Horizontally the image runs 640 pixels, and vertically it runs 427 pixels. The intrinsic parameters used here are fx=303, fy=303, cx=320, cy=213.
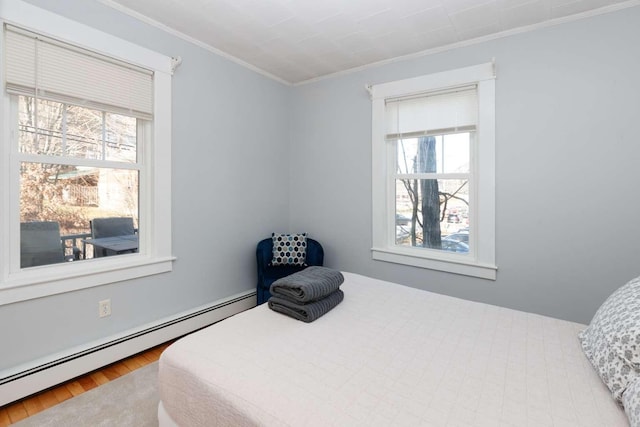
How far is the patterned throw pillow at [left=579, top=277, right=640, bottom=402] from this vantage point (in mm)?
982

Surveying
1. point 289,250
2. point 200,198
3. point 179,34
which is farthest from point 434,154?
point 179,34

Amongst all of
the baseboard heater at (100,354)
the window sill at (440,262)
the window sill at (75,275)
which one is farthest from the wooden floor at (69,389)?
the window sill at (440,262)

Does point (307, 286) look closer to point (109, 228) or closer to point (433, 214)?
point (109, 228)

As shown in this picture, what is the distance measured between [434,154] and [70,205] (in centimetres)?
297

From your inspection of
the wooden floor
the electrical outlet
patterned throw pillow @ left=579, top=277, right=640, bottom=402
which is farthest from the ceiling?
the wooden floor

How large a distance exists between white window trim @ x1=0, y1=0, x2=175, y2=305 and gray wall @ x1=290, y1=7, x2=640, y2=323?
7.27ft

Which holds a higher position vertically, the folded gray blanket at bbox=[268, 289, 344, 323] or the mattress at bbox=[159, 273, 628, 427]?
the folded gray blanket at bbox=[268, 289, 344, 323]

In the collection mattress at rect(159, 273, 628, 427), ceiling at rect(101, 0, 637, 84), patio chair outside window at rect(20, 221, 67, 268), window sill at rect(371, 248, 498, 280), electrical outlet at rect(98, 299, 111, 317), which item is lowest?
electrical outlet at rect(98, 299, 111, 317)

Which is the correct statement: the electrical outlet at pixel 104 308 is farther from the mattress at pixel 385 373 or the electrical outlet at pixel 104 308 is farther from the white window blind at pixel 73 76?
the white window blind at pixel 73 76

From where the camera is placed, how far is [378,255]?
3.10 m

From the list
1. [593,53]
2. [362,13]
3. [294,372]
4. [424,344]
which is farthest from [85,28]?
[593,53]

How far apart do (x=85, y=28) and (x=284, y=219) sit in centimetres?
239

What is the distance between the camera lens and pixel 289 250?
3.19 metres

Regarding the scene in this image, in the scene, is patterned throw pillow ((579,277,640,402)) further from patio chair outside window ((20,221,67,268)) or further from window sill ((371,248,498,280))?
patio chair outside window ((20,221,67,268))
